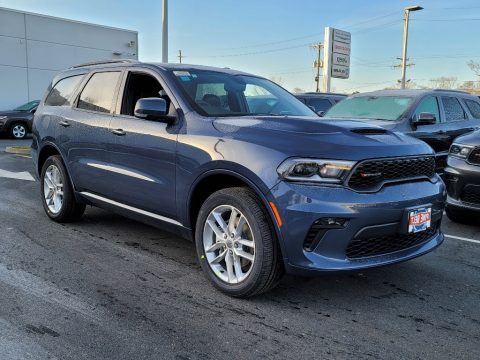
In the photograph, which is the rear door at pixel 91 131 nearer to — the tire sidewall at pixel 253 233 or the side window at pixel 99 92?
the side window at pixel 99 92

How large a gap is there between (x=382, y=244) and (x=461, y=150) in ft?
10.1

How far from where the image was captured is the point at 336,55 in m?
25.8

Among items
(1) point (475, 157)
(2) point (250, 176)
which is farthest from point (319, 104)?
(2) point (250, 176)

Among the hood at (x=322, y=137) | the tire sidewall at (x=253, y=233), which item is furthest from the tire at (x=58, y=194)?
the hood at (x=322, y=137)

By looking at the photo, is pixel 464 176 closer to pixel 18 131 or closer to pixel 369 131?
pixel 369 131

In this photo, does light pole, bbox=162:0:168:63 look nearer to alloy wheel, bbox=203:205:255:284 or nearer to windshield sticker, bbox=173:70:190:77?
windshield sticker, bbox=173:70:190:77

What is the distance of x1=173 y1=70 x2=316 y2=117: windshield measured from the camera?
4.23m

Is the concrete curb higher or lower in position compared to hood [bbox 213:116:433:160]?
lower

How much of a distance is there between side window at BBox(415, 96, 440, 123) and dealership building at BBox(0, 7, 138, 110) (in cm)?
2167

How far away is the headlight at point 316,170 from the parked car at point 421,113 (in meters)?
4.43

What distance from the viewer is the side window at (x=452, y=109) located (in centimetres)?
864

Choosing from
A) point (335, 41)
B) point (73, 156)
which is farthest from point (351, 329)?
point (335, 41)

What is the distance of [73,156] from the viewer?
17.3 feet

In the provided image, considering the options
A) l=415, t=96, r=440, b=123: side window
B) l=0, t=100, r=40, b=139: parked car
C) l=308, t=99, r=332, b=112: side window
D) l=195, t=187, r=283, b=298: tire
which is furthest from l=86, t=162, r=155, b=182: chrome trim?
l=0, t=100, r=40, b=139: parked car
